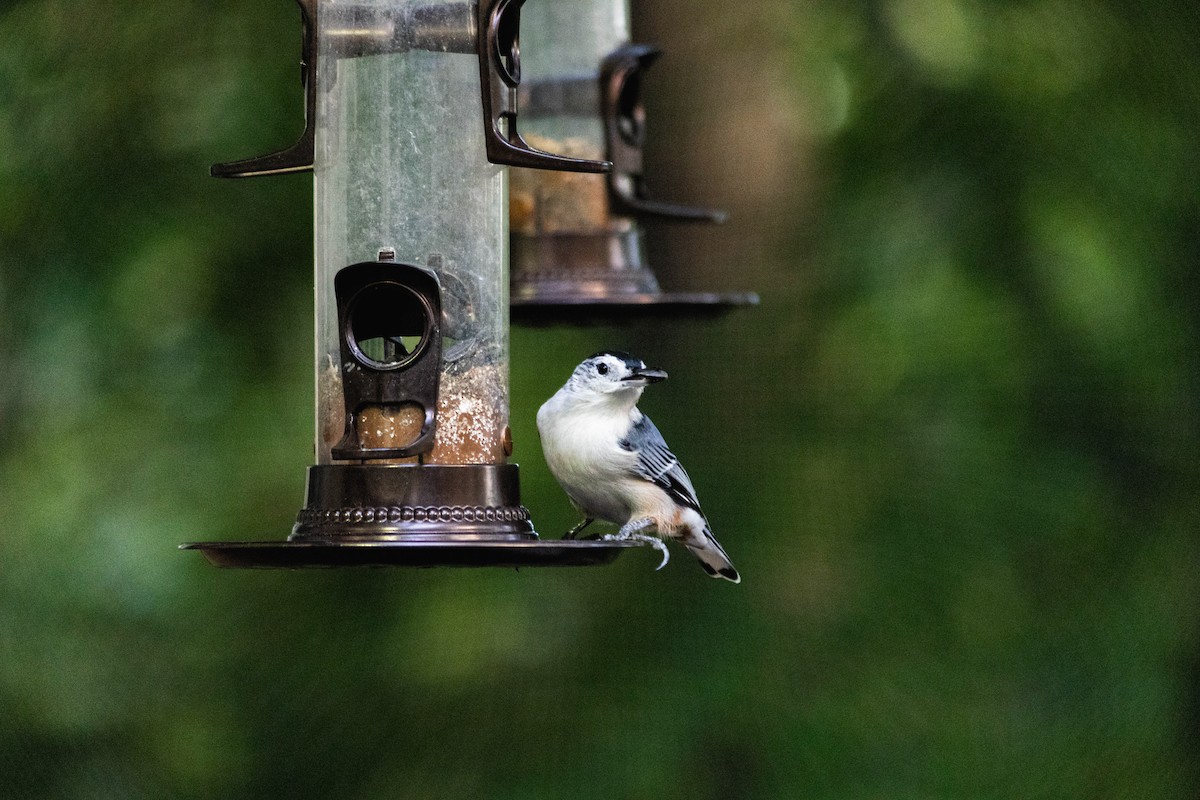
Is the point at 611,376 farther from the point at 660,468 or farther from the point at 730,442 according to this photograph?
the point at 730,442

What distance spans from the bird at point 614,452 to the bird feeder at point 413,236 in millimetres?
300

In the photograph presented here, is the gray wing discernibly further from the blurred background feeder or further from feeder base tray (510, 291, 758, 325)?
the blurred background feeder

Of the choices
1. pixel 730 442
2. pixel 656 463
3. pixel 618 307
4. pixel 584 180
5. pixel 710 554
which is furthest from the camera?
pixel 730 442

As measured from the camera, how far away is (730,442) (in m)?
6.36

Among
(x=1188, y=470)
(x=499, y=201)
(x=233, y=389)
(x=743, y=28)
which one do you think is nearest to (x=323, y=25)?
(x=499, y=201)

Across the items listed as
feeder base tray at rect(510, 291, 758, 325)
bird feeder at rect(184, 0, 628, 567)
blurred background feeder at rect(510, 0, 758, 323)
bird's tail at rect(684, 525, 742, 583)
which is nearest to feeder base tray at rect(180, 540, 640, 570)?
bird feeder at rect(184, 0, 628, 567)

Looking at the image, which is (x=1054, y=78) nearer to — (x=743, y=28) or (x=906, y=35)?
(x=906, y=35)

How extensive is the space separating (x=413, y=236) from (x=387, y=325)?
0.22 metres

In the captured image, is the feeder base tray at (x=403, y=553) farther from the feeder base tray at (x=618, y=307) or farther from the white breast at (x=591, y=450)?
the feeder base tray at (x=618, y=307)

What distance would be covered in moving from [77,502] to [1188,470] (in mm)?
3966

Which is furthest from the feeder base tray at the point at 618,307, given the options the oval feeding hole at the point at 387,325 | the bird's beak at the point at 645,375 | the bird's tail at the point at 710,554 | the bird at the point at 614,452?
the oval feeding hole at the point at 387,325

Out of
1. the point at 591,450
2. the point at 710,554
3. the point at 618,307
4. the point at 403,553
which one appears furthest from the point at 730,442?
the point at 403,553

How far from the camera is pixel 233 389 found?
20.0 ft

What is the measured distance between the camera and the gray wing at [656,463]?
4.07 m
